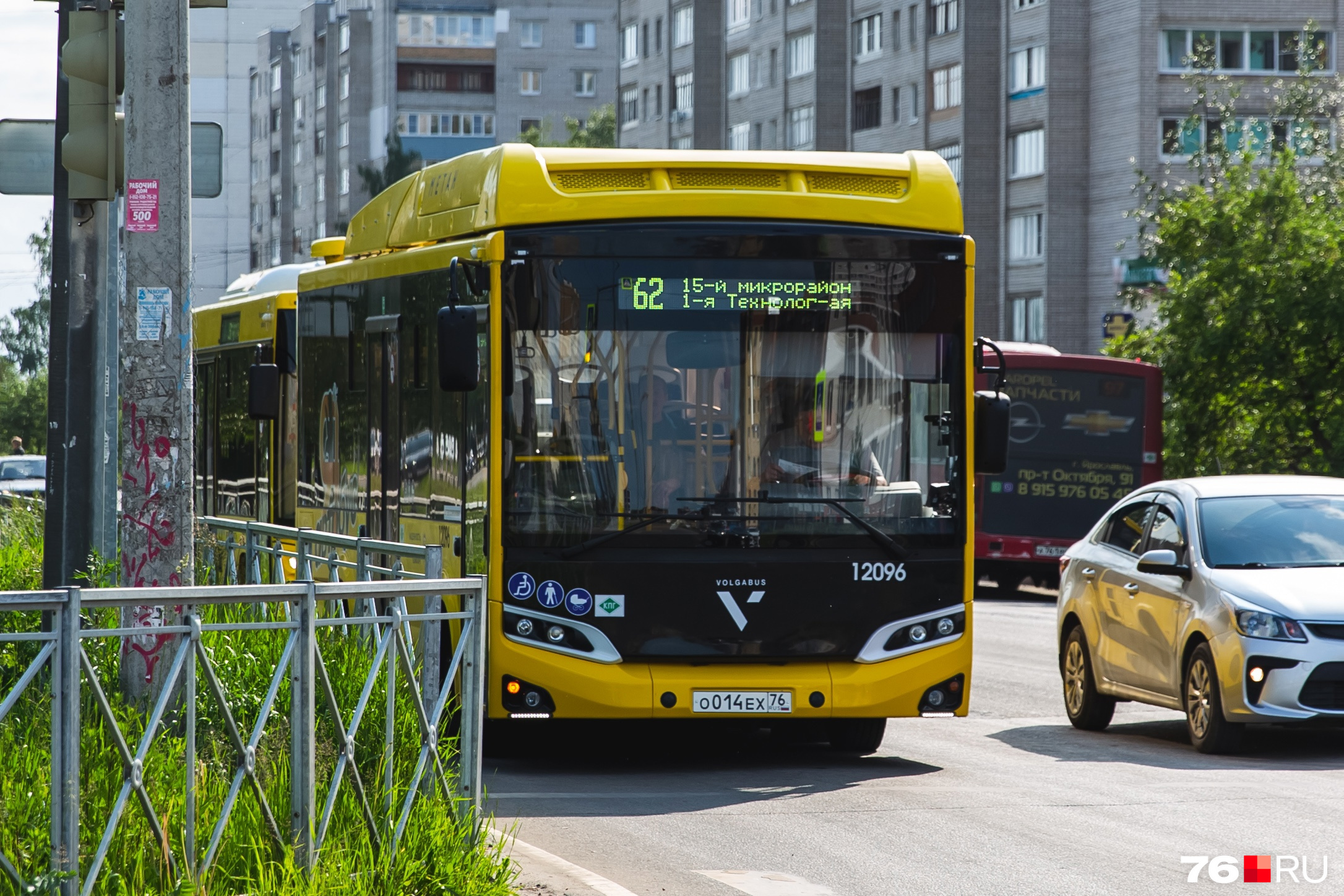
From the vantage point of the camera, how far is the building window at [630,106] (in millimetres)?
88812

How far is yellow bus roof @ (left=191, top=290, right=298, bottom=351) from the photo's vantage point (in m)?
18.3

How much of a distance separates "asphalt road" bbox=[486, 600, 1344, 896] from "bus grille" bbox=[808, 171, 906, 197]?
303 centimetres

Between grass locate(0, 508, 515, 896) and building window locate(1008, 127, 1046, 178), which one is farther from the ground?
building window locate(1008, 127, 1046, 178)

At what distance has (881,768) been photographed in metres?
11.2

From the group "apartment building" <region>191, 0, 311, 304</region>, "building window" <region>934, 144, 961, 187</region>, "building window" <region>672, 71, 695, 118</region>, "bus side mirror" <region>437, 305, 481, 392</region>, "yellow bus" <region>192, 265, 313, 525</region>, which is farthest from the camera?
"apartment building" <region>191, 0, 311, 304</region>

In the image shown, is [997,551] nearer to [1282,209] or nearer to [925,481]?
[1282,209]

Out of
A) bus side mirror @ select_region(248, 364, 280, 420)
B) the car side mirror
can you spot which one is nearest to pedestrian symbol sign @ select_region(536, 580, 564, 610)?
the car side mirror

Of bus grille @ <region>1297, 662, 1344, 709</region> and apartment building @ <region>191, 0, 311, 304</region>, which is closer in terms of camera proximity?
bus grille @ <region>1297, 662, 1344, 709</region>

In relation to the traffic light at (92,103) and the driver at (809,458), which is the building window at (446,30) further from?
the traffic light at (92,103)

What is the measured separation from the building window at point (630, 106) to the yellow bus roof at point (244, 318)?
2690 inches

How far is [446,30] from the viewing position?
357 ft

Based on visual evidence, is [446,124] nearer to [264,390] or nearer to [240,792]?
[264,390]

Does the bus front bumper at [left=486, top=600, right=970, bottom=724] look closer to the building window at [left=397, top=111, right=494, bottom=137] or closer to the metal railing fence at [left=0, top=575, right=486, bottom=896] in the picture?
the metal railing fence at [left=0, top=575, right=486, bottom=896]

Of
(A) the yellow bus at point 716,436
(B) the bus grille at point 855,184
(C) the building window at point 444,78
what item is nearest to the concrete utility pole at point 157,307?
(A) the yellow bus at point 716,436
